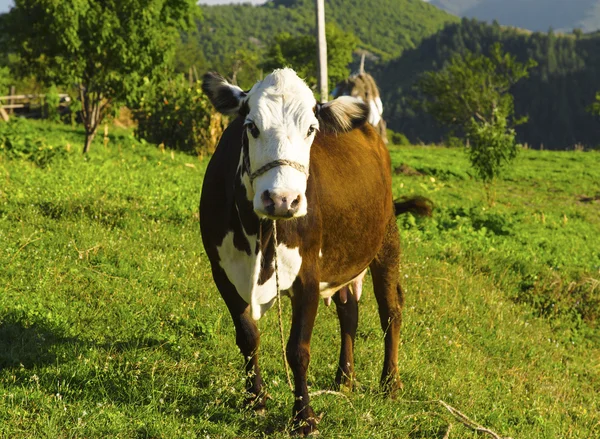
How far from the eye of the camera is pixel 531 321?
399 inches

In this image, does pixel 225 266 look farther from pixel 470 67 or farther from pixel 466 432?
pixel 470 67

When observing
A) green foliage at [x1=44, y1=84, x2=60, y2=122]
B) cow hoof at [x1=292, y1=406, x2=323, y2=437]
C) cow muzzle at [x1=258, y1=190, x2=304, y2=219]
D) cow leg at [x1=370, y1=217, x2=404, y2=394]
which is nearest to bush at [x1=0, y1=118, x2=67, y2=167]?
cow leg at [x1=370, y1=217, x2=404, y2=394]

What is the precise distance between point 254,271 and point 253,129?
3.06 feet

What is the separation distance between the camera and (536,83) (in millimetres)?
147125

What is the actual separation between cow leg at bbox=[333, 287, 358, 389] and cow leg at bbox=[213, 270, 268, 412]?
107 centimetres

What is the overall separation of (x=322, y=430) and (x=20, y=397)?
1974 mm

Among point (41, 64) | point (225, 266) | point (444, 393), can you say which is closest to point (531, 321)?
point (444, 393)

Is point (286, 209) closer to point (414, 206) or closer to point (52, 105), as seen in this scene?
point (414, 206)

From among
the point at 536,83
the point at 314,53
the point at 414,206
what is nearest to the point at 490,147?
the point at 414,206

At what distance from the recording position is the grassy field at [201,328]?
4980mm

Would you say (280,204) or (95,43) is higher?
(95,43)

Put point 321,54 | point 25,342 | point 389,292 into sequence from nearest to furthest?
point 25,342 → point 389,292 → point 321,54

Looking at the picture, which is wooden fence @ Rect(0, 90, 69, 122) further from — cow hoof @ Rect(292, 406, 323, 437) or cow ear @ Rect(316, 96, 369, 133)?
cow hoof @ Rect(292, 406, 323, 437)

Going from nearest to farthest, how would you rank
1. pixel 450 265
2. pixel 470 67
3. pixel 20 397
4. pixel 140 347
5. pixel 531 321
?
pixel 20 397
pixel 140 347
pixel 531 321
pixel 450 265
pixel 470 67
